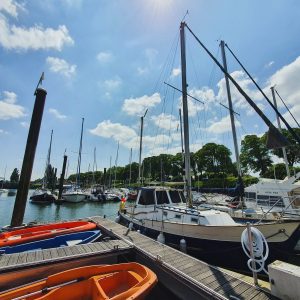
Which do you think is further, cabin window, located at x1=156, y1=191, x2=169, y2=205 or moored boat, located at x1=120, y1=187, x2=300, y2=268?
cabin window, located at x1=156, y1=191, x2=169, y2=205

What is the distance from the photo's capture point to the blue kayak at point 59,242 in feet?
25.4

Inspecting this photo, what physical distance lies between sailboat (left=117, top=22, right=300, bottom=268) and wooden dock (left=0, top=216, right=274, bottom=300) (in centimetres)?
257

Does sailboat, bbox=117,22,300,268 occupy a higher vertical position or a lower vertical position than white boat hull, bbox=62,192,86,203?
lower

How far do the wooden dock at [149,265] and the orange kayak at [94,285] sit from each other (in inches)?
36.5

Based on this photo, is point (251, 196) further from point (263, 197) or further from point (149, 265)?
point (149, 265)

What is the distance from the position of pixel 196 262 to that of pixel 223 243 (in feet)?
10.7

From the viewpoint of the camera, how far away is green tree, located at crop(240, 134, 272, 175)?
2154 inches

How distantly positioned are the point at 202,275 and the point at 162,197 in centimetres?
785

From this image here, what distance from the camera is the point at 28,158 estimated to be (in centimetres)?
1037

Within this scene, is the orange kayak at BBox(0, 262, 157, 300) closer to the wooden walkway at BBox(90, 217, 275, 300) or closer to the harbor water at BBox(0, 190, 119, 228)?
the wooden walkway at BBox(90, 217, 275, 300)

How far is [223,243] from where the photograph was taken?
8.81 meters

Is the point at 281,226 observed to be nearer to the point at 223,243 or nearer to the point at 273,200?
the point at 223,243

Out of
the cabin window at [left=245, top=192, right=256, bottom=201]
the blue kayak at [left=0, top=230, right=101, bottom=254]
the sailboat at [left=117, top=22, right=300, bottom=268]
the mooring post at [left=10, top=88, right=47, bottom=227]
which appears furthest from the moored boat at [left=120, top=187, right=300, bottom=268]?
the cabin window at [left=245, top=192, right=256, bottom=201]

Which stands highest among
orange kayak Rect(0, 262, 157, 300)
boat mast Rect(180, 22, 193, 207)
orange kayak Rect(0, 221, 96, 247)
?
boat mast Rect(180, 22, 193, 207)
